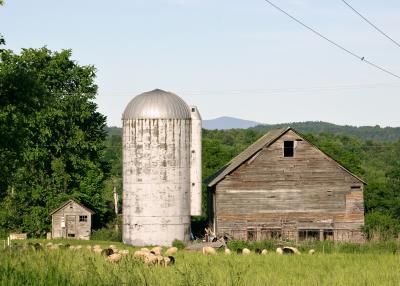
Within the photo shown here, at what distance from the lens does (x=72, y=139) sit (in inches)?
2223

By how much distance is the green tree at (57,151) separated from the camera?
55.2 meters

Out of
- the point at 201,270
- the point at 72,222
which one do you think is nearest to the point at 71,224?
the point at 72,222

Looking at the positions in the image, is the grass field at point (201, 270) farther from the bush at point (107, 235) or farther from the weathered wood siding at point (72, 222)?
the weathered wood siding at point (72, 222)

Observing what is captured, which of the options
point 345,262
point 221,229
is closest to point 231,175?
point 221,229

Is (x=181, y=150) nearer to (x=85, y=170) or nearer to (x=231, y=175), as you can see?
(x=231, y=175)

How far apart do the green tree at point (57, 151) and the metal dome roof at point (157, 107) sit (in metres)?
11.0

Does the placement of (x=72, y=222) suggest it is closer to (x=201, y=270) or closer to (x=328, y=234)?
(x=328, y=234)

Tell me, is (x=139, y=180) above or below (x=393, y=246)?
above

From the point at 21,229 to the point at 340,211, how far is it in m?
21.8

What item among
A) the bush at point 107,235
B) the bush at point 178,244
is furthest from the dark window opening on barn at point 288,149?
the bush at point 107,235

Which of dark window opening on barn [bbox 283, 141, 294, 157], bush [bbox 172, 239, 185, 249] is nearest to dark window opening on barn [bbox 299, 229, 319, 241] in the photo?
dark window opening on barn [bbox 283, 141, 294, 157]

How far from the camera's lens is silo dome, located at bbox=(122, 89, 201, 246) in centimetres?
4322

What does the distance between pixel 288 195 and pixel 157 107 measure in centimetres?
884

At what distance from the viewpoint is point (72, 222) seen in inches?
2128
